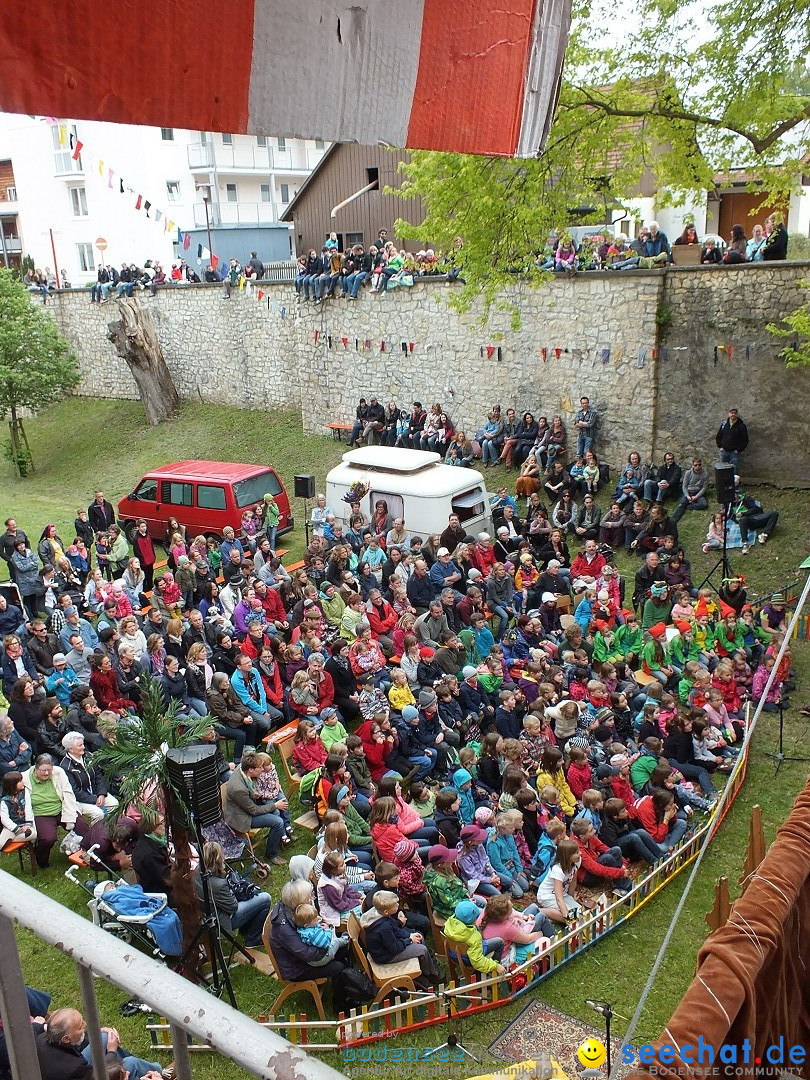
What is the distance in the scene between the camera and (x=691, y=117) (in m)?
13.0

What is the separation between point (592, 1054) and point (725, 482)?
31.8ft

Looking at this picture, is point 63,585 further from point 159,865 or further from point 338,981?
point 338,981

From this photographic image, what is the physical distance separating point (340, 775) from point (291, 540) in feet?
30.9

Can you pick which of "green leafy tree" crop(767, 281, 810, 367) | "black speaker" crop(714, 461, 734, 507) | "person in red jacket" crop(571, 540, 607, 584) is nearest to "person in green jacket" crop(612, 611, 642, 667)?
"person in red jacket" crop(571, 540, 607, 584)

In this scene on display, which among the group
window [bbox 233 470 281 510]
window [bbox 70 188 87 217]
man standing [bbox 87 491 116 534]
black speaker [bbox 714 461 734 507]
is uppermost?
window [bbox 70 188 87 217]

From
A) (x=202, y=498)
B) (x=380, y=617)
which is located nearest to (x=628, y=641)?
(x=380, y=617)

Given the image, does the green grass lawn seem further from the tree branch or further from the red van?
the tree branch

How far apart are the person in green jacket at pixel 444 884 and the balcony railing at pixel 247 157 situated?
98.1ft

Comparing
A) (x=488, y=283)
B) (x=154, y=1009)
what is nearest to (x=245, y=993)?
(x=154, y=1009)

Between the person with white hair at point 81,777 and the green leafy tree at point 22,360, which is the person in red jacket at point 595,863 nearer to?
the person with white hair at point 81,777

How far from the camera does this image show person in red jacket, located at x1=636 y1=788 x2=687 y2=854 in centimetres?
Answer: 799

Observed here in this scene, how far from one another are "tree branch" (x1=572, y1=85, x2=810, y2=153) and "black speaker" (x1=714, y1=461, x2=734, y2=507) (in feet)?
14.7

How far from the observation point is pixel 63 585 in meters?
12.8

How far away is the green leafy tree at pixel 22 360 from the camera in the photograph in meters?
24.3
